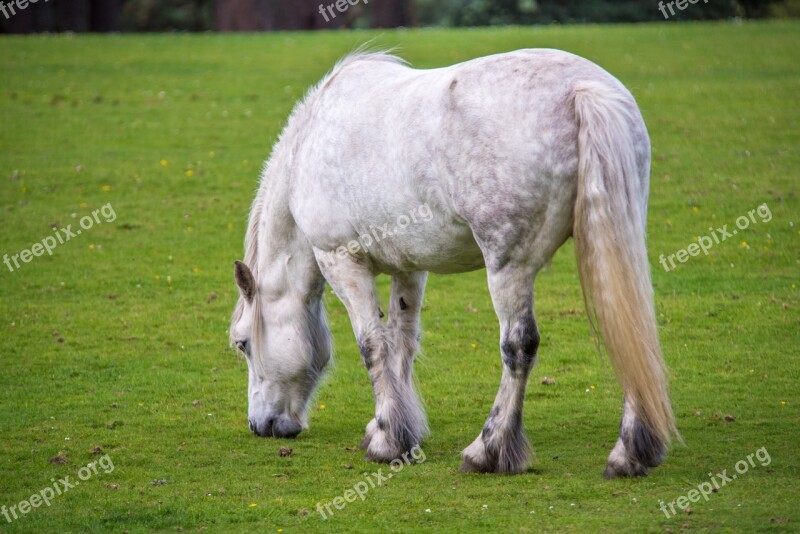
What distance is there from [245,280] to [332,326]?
11.1 feet

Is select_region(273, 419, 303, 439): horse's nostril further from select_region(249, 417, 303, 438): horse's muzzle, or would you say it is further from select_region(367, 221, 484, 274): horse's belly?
select_region(367, 221, 484, 274): horse's belly

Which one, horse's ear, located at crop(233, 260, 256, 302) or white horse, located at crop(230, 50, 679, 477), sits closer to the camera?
white horse, located at crop(230, 50, 679, 477)

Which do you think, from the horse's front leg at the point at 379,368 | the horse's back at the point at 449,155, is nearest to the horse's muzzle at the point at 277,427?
the horse's front leg at the point at 379,368

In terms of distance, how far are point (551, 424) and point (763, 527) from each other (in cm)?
267

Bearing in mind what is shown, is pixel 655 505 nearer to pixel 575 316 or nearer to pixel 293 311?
pixel 293 311

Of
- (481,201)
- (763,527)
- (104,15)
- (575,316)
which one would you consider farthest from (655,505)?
(104,15)

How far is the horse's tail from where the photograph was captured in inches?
229

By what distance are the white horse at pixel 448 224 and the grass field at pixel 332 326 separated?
425mm

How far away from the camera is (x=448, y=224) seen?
21.7 feet

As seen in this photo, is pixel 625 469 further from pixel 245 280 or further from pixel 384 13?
pixel 384 13

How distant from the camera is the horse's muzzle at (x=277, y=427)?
26.0ft

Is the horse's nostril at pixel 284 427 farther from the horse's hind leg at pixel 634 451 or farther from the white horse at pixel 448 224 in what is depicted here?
the horse's hind leg at pixel 634 451

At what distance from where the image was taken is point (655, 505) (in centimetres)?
583

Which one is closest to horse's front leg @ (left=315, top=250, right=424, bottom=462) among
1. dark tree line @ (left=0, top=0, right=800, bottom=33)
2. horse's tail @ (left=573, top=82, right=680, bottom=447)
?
horse's tail @ (left=573, top=82, right=680, bottom=447)
